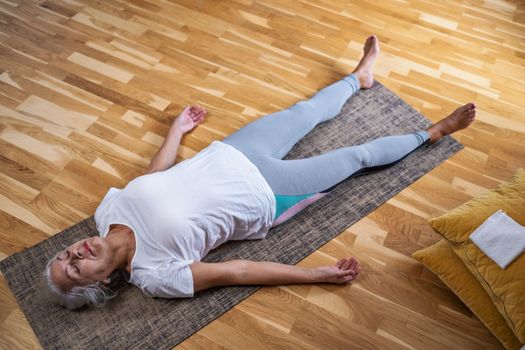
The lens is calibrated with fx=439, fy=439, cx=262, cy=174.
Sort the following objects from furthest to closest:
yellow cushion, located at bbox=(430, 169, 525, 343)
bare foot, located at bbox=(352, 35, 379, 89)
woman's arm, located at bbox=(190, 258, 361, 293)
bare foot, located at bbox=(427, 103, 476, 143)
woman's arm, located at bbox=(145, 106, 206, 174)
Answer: bare foot, located at bbox=(352, 35, 379, 89)
bare foot, located at bbox=(427, 103, 476, 143)
woman's arm, located at bbox=(145, 106, 206, 174)
woman's arm, located at bbox=(190, 258, 361, 293)
yellow cushion, located at bbox=(430, 169, 525, 343)

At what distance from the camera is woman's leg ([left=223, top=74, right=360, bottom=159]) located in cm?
169

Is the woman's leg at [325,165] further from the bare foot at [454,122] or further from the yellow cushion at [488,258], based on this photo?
the yellow cushion at [488,258]

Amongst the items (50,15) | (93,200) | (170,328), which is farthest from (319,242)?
(50,15)

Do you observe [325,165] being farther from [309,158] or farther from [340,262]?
[340,262]

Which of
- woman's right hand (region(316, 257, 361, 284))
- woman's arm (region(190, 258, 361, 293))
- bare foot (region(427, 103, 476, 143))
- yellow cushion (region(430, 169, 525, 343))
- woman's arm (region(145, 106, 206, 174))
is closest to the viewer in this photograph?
yellow cushion (region(430, 169, 525, 343))

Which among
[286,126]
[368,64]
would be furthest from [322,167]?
[368,64]

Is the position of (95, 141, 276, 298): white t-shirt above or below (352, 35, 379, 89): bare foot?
below

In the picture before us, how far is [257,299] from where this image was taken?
1.59 meters

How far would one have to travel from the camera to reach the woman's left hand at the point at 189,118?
197cm

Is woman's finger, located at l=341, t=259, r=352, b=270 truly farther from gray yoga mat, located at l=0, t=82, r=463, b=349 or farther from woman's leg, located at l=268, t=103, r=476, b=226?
woman's leg, located at l=268, t=103, r=476, b=226

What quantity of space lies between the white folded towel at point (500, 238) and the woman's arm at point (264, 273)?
0.44 metres

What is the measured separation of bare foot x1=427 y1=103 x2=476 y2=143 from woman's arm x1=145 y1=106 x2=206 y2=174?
3.44 ft

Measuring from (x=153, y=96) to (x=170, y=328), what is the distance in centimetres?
112

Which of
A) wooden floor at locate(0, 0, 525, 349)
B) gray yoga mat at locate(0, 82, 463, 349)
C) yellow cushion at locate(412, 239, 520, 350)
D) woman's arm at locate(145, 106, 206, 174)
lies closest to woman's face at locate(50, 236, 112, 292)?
gray yoga mat at locate(0, 82, 463, 349)
